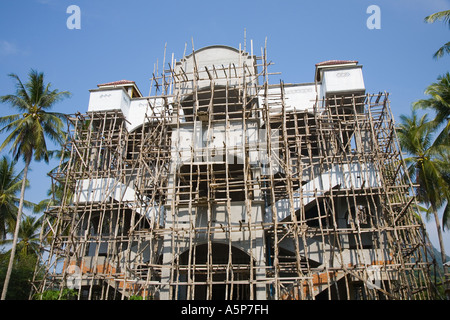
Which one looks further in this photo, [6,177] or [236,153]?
[6,177]

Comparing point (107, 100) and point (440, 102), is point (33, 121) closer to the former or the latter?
point (107, 100)

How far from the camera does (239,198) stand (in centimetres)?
1969

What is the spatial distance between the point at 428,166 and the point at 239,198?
1135cm

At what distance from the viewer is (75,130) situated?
21422 millimetres

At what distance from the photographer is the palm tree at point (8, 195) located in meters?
26.2

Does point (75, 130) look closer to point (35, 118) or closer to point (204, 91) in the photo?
point (35, 118)

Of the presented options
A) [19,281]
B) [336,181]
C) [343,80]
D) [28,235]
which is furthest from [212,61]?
[28,235]

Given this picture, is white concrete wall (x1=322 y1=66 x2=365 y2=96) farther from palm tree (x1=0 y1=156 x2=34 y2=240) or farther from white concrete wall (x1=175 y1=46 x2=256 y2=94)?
palm tree (x1=0 y1=156 x2=34 y2=240)

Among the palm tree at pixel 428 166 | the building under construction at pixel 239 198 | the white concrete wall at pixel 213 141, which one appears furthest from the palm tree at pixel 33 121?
the palm tree at pixel 428 166
